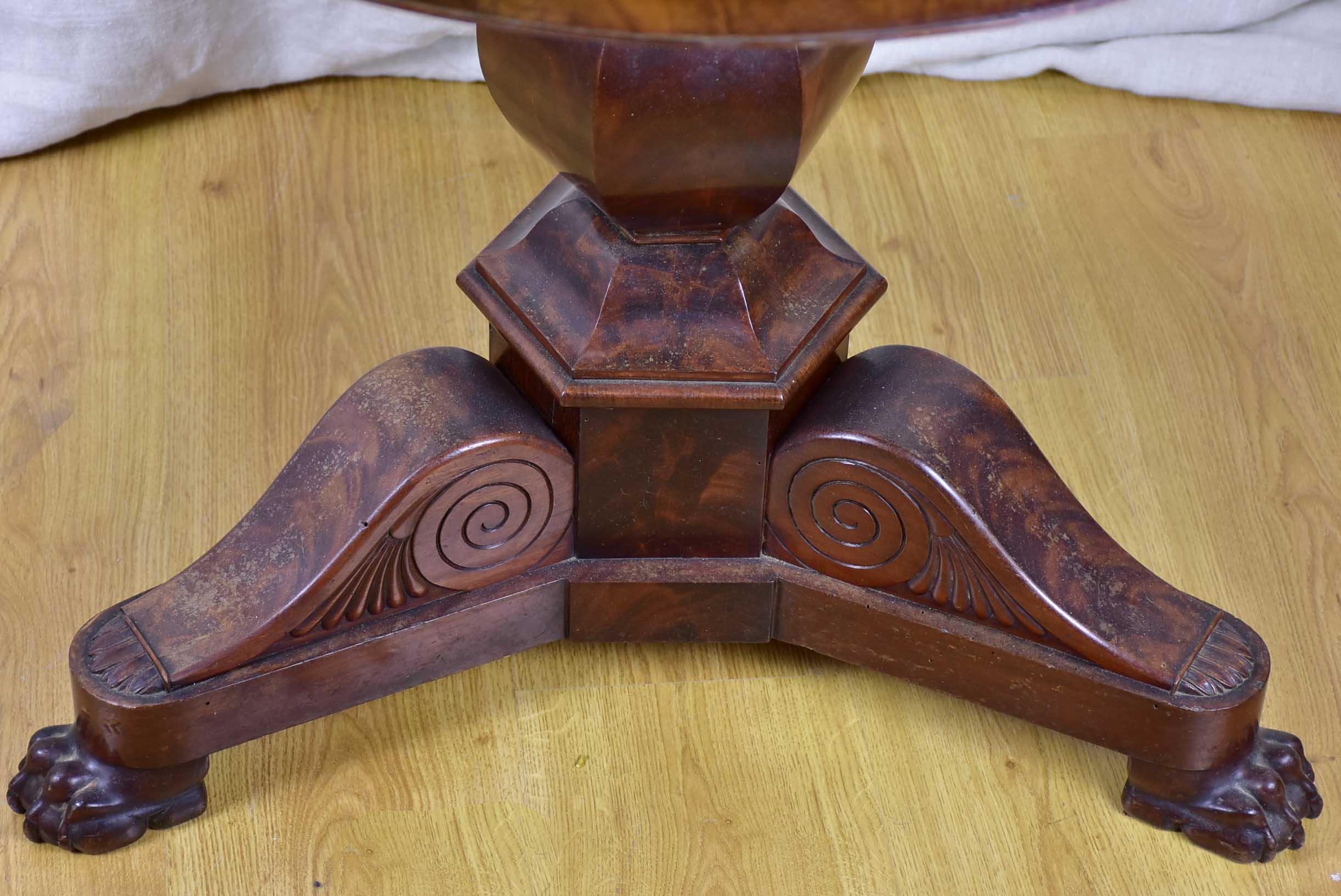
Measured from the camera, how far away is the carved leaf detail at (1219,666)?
98 centimetres

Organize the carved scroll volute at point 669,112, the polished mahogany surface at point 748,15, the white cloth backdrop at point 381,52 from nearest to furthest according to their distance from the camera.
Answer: the polished mahogany surface at point 748,15 → the carved scroll volute at point 669,112 → the white cloth backdrop at point 381,52

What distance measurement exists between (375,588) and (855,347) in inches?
18.4

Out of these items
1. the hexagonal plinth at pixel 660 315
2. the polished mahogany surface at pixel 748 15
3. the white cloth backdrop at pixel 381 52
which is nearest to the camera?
the polished mahogany surface at pixel 748 15

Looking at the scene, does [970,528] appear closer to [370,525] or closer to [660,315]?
[660,315]

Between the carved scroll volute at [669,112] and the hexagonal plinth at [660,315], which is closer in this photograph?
the carved scroll volute at [669,112]

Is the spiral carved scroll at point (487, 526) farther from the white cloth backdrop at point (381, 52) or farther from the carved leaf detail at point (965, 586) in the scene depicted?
the white cloth backdrop at point (381, 52)

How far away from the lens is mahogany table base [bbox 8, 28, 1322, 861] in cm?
95

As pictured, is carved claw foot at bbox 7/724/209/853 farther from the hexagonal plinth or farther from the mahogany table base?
the hexagonal plinth

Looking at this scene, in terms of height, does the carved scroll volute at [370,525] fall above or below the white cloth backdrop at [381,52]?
below

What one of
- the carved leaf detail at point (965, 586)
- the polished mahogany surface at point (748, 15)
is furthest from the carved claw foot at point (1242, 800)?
the polished mahogany surface at point (748, 15)

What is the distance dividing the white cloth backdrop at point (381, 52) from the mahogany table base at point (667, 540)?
0.55 m

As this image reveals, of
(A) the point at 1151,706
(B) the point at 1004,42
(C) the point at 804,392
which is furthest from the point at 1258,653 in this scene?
(B) the point at 1004,42

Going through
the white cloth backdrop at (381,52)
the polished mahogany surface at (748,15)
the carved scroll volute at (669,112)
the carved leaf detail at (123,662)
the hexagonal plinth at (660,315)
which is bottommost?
the carved leaf detail at (123,662)

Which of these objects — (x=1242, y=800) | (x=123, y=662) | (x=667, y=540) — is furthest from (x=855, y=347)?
(x=123, y=662)
